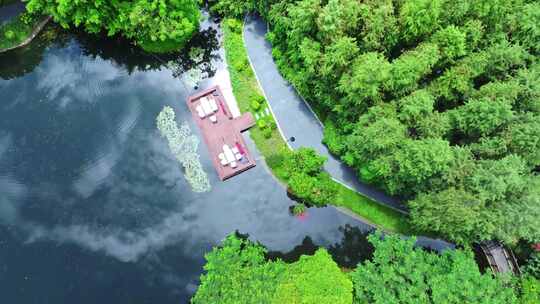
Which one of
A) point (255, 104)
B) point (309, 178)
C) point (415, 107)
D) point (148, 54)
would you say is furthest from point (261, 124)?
point (415, 107)

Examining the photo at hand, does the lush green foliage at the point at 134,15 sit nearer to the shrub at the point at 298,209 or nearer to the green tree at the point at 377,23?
the green tree at the point at 377,23

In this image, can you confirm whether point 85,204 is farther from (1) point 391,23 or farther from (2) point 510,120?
(2) point 510,120

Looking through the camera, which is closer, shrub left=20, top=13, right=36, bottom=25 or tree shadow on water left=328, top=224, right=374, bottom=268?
tree shadow on water left=328, top=224, right=374, bottom=268

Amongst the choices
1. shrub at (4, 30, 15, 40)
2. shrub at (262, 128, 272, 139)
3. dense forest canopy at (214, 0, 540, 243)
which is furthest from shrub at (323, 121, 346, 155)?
shrub at (4, 30, 15, 40)

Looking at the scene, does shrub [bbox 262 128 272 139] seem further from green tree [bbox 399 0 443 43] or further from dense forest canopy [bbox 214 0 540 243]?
green tree [bbox 399 0 443 43]

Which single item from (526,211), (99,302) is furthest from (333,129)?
(99,302)

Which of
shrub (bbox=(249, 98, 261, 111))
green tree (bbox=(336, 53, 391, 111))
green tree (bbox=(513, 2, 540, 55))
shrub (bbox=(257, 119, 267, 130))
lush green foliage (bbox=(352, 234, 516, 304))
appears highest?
shrub (bbox=(249, 98, 261, 111))

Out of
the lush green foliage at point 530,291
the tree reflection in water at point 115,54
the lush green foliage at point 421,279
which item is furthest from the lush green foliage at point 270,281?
the tree reflection in water at point 115,54
